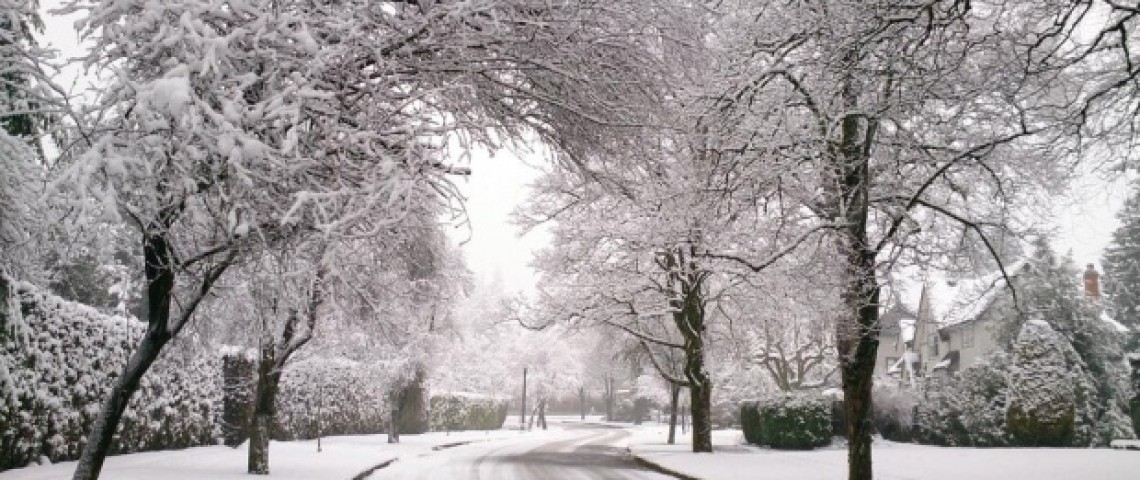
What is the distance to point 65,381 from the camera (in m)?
13.9

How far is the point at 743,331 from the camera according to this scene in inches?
1057

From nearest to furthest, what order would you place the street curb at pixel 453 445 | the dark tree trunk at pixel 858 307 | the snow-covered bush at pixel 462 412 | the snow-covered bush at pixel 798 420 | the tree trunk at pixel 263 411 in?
the dark tree trunk at pixel 858 307
the tree trunk at pixel 263 411
the snow-covered bush at pixel 798 420
the street curb at pixel 453 445
the snow-covered bush at pixel 462 412

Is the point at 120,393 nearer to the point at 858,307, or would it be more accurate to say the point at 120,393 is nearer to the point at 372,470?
the point at 858,307

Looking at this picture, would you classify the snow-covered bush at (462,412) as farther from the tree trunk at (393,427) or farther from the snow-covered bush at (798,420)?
the snow-covered bush at (798,420)

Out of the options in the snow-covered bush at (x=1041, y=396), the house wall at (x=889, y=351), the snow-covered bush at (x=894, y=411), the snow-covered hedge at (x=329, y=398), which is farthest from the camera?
the house wall at (x=889, y=351)

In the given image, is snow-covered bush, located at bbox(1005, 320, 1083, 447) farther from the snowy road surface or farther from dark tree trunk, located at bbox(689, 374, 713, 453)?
the snowy road surface

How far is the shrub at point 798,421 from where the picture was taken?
26953 millimetres

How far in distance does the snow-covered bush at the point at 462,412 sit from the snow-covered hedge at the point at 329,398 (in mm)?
8287

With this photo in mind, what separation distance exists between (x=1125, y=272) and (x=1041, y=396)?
31.0 meters

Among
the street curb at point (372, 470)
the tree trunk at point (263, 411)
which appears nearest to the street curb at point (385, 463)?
the street curb at point (372, 470)

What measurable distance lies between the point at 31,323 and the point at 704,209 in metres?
10.9

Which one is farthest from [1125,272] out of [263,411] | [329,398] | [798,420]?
[263,411]

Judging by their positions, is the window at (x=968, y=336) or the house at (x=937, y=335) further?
the window at (x=968, y=336)

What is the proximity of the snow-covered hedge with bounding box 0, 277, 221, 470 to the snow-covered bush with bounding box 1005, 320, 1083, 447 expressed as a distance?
77.3ft
